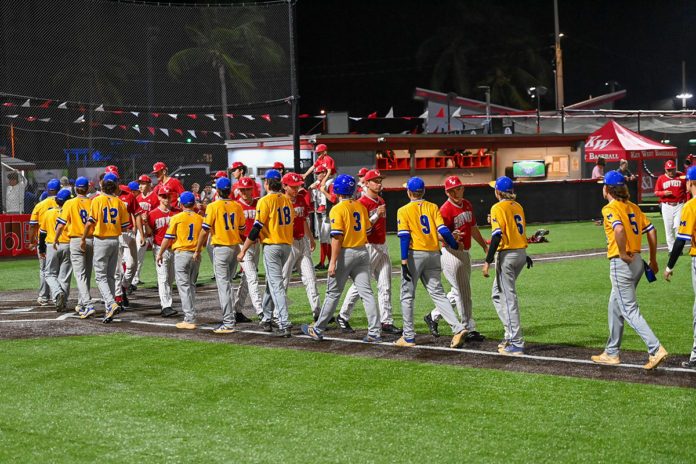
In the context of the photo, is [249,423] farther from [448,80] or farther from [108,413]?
[448,80]

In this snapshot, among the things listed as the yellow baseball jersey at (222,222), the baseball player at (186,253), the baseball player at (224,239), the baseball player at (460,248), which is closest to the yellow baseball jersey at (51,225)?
the baseball player at (186,253)

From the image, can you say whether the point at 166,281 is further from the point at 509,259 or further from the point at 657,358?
the point at 657,358

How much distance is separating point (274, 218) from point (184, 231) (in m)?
1.69

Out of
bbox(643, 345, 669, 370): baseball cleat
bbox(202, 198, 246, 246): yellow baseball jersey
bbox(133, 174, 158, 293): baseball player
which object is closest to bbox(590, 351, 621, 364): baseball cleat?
bbox(643, 345, 669, 370): baseball cleat

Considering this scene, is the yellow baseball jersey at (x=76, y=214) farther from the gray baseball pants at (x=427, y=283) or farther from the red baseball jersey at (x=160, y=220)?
the gray baseball pants at (x=427, y=283)

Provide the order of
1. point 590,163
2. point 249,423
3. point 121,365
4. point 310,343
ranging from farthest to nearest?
point 590,163, point 310,343, point 121,365, point 249,423

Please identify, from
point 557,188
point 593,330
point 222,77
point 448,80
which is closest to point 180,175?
point 222,77

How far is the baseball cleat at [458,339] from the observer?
8914 millimetres

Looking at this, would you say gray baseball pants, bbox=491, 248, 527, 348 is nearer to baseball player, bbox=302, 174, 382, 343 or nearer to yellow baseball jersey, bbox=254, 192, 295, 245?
baseball player, bbox=302, 174, 382, 343

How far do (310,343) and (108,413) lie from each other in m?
3.39

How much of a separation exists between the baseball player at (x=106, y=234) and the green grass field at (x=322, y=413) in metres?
3.06

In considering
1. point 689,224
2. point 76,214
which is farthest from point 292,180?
point 689,224

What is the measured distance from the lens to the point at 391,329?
1008cm

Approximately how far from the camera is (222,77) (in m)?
22.7
